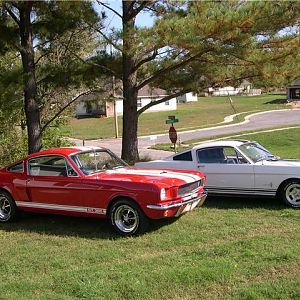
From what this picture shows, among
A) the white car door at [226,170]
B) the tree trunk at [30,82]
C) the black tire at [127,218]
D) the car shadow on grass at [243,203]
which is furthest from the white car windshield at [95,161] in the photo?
the tree trunk at [30,82]

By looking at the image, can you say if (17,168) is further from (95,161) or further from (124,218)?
(124,218)

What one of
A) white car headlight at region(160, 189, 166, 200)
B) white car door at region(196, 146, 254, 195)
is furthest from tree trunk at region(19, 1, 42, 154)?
white car headlight at region(160, 189, 166, 200)

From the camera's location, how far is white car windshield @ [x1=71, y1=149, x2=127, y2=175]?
26.3ft

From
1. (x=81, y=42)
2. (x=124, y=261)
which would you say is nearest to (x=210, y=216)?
(x=124, y=261)

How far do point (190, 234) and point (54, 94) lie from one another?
8800 mm

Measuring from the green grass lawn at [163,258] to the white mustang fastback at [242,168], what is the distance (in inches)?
15.7

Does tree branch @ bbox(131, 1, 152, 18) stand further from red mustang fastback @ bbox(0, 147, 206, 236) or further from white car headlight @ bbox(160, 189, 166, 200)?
white car headlight @ bbox(160, 189, 166, 200)

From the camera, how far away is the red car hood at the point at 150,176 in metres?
7.33

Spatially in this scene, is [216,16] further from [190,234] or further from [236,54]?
[190,234]

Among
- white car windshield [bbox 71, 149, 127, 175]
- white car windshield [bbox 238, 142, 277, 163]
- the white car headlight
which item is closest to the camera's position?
the white car headlight

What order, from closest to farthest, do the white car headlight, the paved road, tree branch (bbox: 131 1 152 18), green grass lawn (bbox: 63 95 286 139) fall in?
the white car headlight, tree branch (bbox: 131 1 152 18), the paved road, green grass lawn (bbox: 63 95 286 139)

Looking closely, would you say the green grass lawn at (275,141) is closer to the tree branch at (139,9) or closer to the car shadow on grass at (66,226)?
the tree branch at (139,9)

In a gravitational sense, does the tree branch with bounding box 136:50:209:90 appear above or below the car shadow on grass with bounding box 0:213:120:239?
above

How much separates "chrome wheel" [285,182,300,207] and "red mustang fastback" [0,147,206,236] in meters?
1.65
